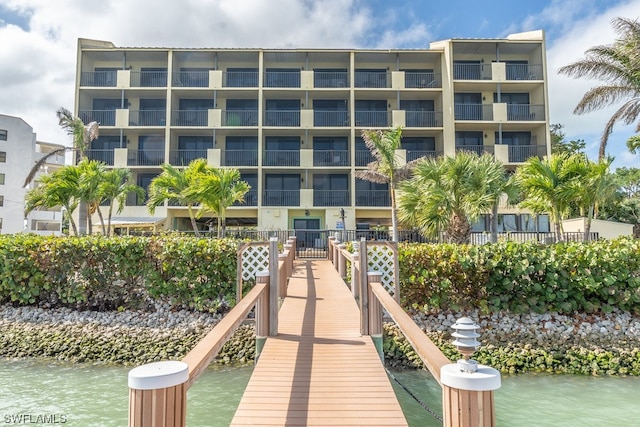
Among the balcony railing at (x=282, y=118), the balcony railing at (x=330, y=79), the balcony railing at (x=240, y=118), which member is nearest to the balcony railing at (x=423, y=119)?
the balcony railing at (x=330, y=79)

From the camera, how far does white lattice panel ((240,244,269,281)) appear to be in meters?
8.96

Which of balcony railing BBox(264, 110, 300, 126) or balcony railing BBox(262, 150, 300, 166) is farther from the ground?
balcony railing BBox(264, 110, 300, 126)

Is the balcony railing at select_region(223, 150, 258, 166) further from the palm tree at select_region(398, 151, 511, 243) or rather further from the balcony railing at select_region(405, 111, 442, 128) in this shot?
the palm tree at select_region(398, 151, 511, 243)

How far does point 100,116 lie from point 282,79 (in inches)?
469

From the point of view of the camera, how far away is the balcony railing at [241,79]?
2506 cm

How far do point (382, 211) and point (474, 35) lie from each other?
12648 mm

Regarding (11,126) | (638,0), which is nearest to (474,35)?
(638,0)

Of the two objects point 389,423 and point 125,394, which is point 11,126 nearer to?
point 125,394

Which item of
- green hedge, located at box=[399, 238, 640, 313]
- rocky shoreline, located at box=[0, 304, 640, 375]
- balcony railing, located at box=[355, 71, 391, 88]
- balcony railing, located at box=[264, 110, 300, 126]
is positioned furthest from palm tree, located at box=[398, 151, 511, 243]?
balcony railing, located at box=[355, 71, 391, 88]

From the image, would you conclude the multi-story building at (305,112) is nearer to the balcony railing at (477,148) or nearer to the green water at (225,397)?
the balcony railing at (477,148)

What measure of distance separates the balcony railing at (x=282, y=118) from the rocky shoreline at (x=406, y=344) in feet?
57.4

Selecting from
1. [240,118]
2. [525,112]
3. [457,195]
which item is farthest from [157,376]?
[525,112]

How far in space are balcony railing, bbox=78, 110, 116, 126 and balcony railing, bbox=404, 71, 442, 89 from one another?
754 inches

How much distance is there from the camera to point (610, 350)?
793cm
